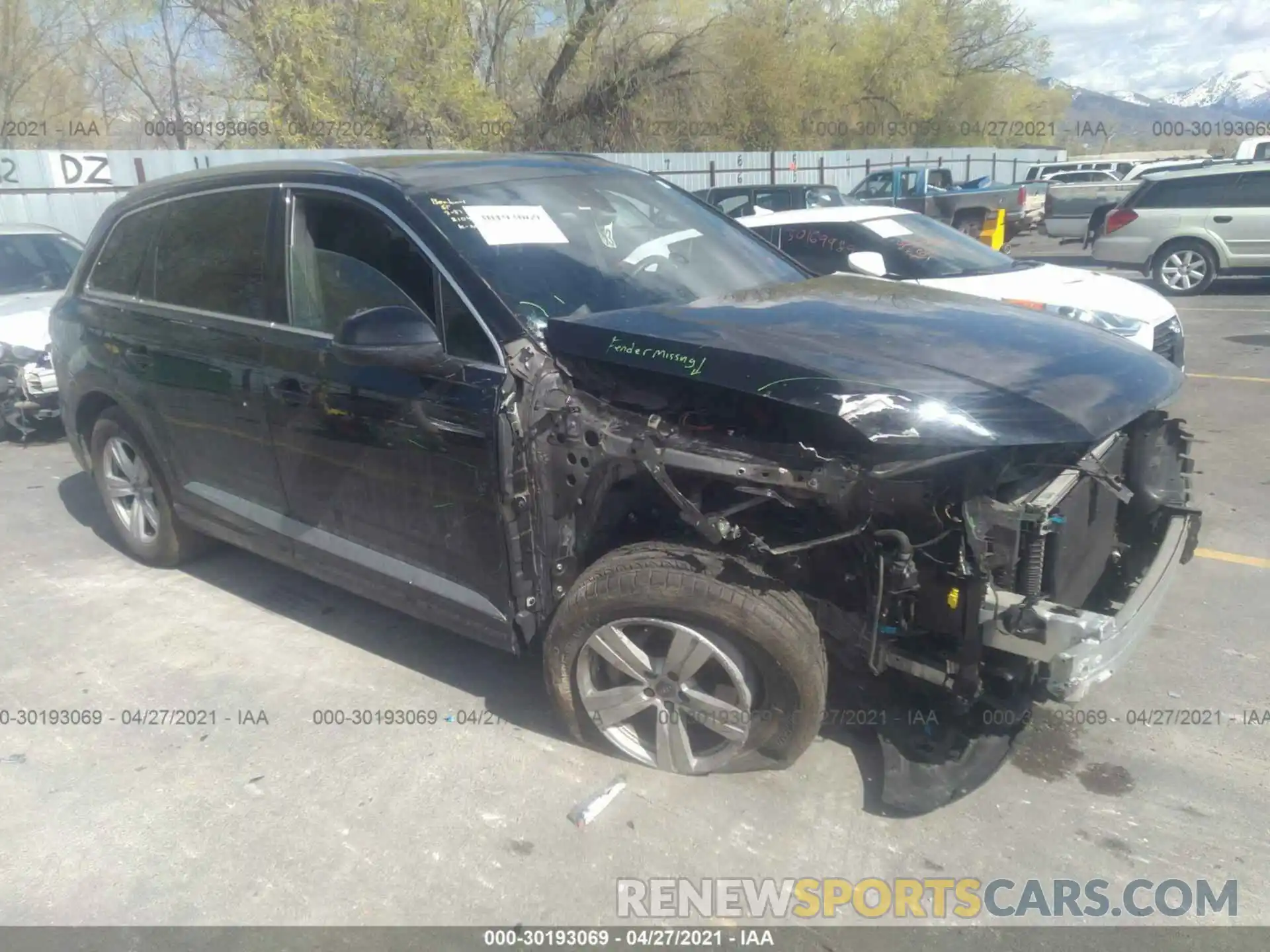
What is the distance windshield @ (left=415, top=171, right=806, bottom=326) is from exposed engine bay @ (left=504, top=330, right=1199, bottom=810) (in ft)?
1.30

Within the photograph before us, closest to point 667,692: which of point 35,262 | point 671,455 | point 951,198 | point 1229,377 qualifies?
point 671,455

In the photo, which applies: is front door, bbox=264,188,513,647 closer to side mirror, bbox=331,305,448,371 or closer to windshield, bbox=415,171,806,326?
side mirror, bbox=331,305,448,371

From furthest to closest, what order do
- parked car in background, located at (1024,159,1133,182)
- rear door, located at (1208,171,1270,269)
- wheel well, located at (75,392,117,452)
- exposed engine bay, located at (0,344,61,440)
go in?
1. parked car in background, located at (1024,159,1133,182)
2. rear door, located at (1208,171,1270,269)
3. exposed engine bay, located at (0,344,61,440)
4. wheel well, located at (75,392,117,452)

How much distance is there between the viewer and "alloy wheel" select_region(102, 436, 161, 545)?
4.97 m

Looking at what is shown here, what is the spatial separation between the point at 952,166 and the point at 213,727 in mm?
35962

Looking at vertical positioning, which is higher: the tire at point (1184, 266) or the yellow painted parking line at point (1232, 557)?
the tire at point (1184, 266)

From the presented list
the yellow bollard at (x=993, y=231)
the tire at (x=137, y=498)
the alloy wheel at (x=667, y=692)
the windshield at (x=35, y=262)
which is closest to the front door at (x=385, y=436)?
the alloy wheel at (x=667, y=692)

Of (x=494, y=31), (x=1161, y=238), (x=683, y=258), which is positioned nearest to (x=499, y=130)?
(x=494, y=31)

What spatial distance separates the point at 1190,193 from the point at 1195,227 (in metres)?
0.52

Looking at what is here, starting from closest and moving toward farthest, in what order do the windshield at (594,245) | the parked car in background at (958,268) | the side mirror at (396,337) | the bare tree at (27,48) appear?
the side mirror at (396,337), the windshield at (594,245), the parked car in background at (958,268), the bare tree at (27,48)

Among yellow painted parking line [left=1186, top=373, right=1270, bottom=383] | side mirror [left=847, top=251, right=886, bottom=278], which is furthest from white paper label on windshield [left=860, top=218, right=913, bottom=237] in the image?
yellow painted parking line [left=1186, top=373, right=1270, bottom=383]

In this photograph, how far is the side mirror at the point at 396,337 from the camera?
10.5 ft

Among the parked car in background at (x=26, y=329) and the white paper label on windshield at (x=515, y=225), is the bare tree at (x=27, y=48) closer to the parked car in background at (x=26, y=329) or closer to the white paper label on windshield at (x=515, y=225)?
the parked car in background at (x=26, y=329)

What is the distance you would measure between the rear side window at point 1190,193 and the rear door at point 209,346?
12868 millimetres
